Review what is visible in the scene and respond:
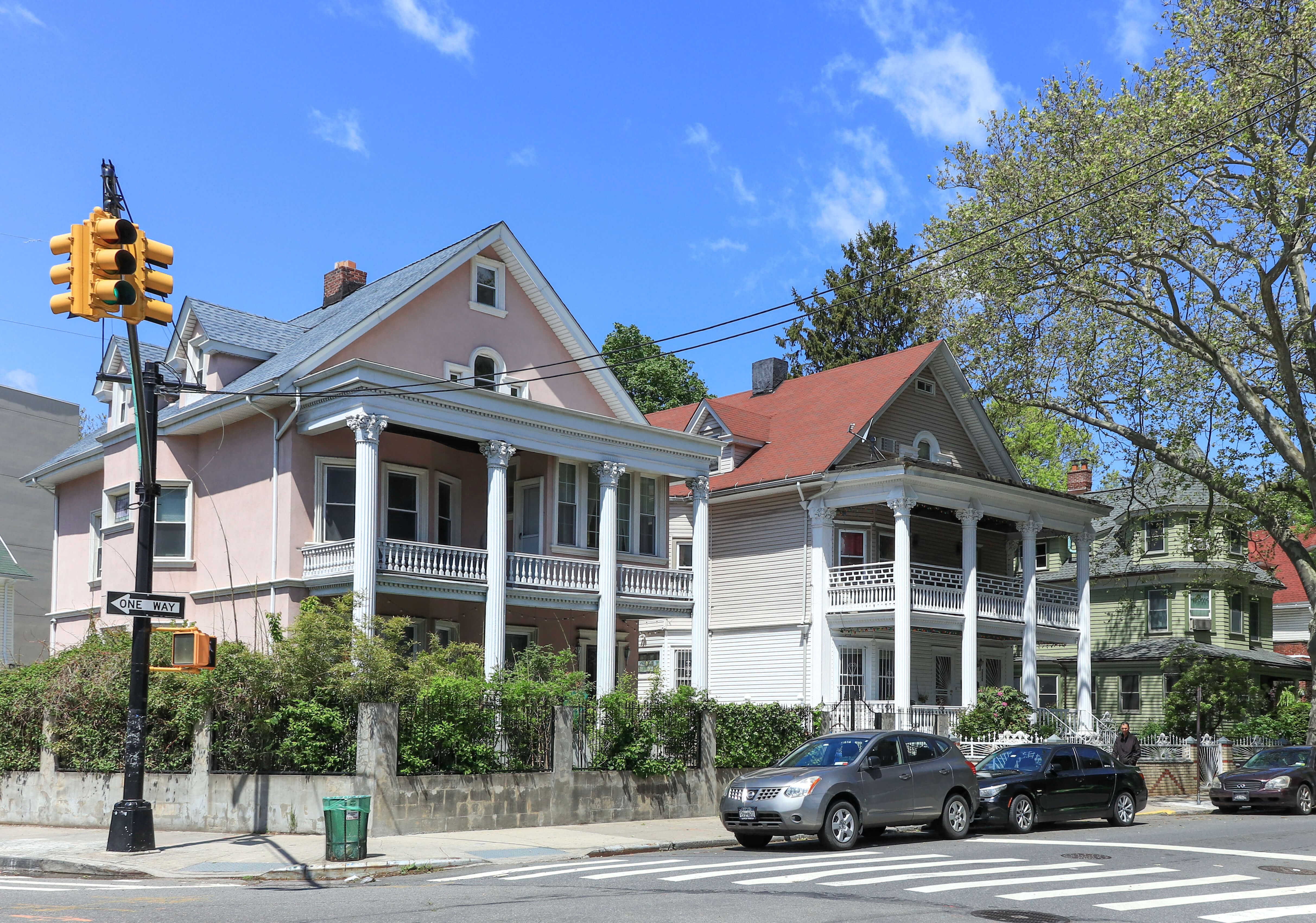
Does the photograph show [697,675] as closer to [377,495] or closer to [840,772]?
[377,495]

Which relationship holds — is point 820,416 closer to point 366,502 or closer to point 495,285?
point 495,285

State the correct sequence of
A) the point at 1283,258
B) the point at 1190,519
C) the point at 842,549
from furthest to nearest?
the point at 1190,519
the point at 842,549
the point at 1283,258

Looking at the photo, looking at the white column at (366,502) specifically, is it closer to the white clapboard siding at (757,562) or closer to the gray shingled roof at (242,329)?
the gray shingled roof at (242,329)

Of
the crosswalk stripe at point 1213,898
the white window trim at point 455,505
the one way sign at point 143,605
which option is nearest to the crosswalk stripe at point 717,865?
the crosswalk stripe at point 1213,898

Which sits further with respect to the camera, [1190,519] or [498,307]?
[1190,519]

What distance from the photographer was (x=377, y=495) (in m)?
26.3

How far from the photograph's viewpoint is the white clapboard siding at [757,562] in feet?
110

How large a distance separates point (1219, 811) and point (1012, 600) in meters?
8.67

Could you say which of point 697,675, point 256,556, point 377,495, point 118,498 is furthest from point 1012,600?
point 118,498

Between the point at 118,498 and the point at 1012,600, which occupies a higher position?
the point at 118,498

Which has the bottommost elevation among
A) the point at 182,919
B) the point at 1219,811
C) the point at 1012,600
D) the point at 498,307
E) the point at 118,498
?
the point at 1219,811

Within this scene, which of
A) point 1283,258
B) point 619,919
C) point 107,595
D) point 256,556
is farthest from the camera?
point 1283,258

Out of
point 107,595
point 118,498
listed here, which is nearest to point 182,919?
point 107,595

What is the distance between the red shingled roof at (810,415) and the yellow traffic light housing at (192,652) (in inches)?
762
